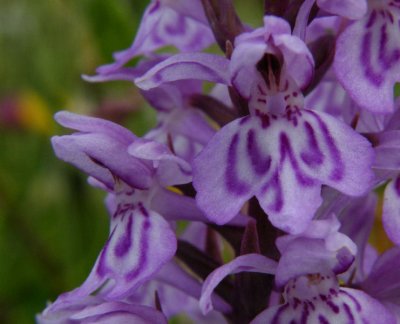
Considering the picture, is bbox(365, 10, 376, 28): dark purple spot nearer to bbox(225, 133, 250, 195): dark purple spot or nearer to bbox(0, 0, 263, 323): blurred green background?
bbox(225, 133, 250, 195): dark purple spot

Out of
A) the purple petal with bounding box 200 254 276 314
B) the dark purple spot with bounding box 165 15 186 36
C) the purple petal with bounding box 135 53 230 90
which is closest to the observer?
the purple petal with bounding box 200 254 276 314

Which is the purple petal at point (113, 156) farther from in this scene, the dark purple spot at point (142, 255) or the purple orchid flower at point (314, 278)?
the purple orchid flower at point (314, 278)

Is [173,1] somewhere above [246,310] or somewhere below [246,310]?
above

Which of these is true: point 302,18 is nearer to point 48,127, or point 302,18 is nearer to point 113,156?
point 113,156

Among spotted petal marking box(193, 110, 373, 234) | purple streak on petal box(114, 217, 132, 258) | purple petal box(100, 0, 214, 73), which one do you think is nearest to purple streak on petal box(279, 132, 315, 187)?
spotted petal marking box(193, 110, 373, 234)

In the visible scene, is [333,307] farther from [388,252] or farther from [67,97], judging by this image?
[67,97]

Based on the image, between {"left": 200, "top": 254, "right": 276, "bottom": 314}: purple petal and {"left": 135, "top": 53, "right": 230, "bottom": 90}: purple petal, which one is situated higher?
{"left": 135, "top": 53, "right": 230, "bottom": 90}: purple petal

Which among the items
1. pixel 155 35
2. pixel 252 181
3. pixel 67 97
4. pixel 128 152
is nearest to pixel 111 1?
pixel 67 97
